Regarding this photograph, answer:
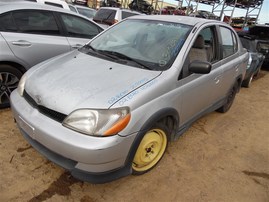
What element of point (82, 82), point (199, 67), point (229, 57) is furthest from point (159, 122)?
point (229, 57)

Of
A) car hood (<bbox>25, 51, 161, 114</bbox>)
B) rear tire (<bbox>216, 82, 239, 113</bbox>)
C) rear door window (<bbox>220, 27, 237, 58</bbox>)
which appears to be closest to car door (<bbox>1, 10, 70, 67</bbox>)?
car hood (<bbox>25, 51, 161, 114</bbox>)

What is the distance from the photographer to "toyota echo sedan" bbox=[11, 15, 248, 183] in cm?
218

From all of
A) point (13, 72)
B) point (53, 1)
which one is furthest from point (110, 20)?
point (13, 72)

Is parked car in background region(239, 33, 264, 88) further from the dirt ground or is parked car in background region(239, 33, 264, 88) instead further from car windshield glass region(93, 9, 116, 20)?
car windshield glass region(93, 9, 116, 20)

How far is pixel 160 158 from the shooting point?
3047 millimetres

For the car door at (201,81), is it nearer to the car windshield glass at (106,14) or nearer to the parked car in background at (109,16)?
the parked car in background at (109,16)

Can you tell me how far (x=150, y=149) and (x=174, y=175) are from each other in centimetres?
47

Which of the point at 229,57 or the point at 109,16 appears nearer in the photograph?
the point at 229,57

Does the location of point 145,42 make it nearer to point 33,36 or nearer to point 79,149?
point 79,149

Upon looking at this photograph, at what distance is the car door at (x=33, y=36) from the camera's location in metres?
3.76

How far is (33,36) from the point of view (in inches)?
156

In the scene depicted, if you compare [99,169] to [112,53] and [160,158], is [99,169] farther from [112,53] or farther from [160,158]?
[112,53]

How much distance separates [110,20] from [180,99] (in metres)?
7.26

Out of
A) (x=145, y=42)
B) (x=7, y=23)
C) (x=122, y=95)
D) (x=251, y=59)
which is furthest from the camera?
(x=251, y=59)
